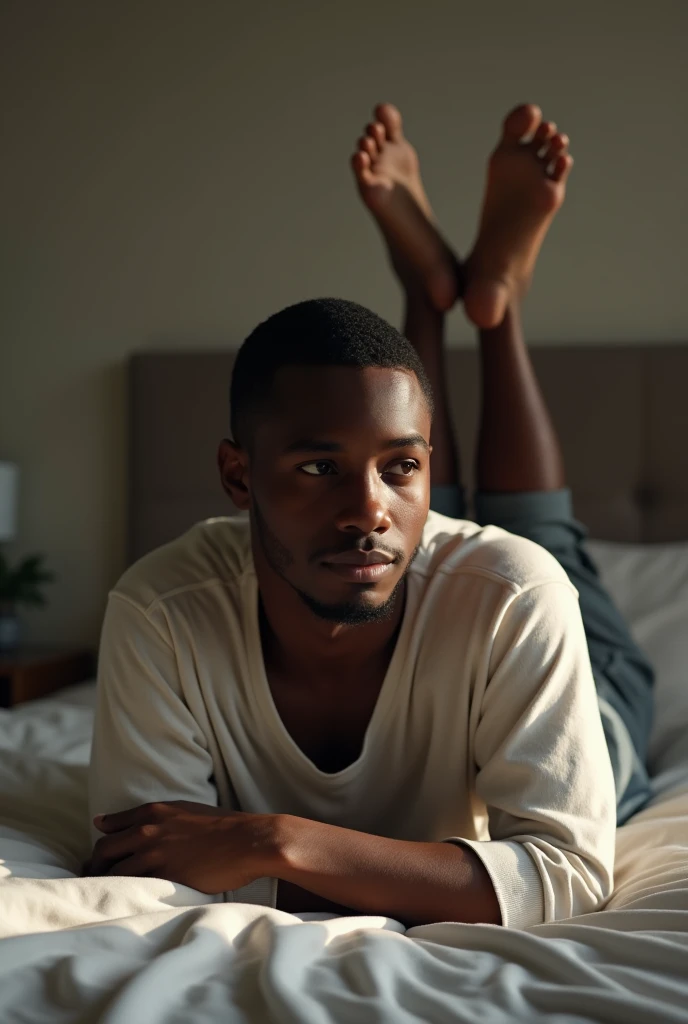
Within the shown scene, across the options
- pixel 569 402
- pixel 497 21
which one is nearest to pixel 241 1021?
pixel 569 402

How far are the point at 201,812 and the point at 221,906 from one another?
159mm

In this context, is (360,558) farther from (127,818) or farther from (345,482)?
(127,818)

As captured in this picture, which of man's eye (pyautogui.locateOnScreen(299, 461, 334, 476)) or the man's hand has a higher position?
man's eye (pyautogui.locateOnScreen(299, 461, 334, 476))

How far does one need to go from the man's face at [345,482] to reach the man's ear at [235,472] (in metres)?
0.10

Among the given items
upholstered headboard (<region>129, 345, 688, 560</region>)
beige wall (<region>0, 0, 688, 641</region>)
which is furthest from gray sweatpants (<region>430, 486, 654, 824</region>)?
beige wall (<region>0, 0, 688, 641</region>)

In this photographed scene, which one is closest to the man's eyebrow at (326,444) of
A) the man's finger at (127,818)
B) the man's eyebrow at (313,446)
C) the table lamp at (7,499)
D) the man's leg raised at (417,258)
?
the man's eyebrow at (313,446)

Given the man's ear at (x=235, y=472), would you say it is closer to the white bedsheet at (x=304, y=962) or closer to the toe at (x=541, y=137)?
the white bedsheet at (x=304, y=962)

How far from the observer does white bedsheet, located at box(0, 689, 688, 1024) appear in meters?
0.71

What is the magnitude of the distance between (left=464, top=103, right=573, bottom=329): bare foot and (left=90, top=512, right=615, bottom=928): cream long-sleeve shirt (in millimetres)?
630

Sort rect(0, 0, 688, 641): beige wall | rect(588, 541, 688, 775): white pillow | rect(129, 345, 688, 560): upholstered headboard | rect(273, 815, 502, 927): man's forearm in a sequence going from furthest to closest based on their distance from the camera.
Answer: rect(0, 0, 688, 641): beige wall < rect(129, 345, 688, 560): upholstered headboard < rect(588, 541, 688, 775): white pillow < rect(273, 815, 502, 927): man's forearm

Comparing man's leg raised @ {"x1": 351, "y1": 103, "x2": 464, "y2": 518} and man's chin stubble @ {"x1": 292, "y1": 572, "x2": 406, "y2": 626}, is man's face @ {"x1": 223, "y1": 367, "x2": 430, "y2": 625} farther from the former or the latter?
man's leg raised @ {"x1": 351, "y1": 103, "x2": 464, "y2": 518}

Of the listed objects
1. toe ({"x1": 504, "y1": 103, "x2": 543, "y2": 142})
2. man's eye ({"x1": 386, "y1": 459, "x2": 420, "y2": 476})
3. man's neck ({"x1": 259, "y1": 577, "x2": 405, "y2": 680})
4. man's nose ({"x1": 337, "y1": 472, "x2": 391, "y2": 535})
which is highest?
toe ({"x1": 504, "y1": 103, "x2": 543, "y2": 142})

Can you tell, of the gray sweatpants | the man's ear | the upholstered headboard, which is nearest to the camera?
the man's ear

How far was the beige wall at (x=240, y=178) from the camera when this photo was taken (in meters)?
2.73
